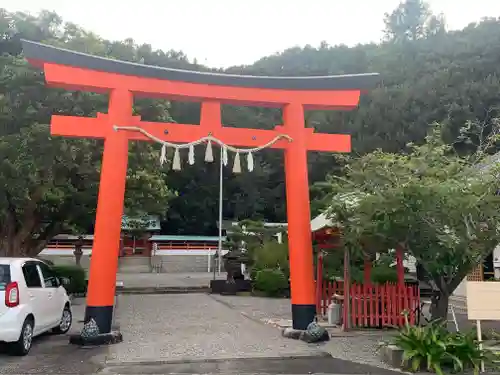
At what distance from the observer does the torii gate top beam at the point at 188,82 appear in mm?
8742

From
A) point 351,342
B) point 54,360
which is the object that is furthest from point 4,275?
point 351,342

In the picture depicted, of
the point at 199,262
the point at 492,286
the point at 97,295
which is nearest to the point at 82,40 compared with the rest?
the point at 97,295

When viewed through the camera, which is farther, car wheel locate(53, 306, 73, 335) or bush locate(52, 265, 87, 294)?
bush locate(52, 265, 87, 294)

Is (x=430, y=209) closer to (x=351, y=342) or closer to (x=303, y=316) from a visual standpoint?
(x=351, y=342)

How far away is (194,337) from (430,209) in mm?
4978

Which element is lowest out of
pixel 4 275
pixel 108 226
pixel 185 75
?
pixel 4 275

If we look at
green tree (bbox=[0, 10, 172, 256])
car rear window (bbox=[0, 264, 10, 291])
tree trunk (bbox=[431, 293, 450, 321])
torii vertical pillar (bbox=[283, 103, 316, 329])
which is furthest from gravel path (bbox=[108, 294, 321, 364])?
green tree (bbox=[0, 10, 172, 256])

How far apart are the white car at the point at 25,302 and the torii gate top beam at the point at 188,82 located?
3319 millimetres

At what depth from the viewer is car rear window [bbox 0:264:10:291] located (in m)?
7.41

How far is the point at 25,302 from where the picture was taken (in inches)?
301

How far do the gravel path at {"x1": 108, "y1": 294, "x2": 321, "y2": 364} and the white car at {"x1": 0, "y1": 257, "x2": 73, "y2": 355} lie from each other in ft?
4.41

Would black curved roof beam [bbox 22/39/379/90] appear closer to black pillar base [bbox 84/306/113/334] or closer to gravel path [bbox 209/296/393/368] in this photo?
black pillar base [bbox 84/306/113/334]

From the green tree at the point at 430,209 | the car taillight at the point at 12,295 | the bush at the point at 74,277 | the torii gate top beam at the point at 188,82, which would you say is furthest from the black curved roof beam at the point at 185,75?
the bush at the point at 74,277

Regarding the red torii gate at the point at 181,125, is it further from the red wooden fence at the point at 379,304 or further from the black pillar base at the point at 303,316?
the red wooden fence at the point at 379,304
